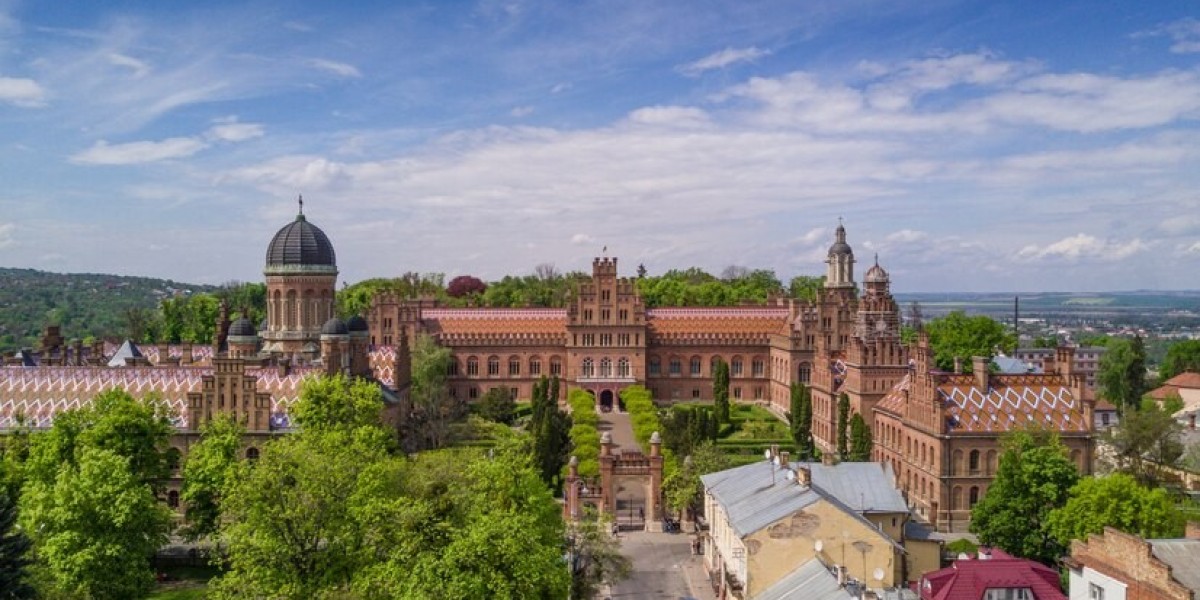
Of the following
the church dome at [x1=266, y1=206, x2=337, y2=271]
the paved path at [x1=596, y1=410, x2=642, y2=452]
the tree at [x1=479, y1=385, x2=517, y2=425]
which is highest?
the church dome at [x1=266, y1=206, x2=337, y2=271]

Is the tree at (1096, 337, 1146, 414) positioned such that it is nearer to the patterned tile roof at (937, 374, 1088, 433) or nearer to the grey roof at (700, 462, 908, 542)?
the patterned tile roof at (937, 374, 1088, 433)

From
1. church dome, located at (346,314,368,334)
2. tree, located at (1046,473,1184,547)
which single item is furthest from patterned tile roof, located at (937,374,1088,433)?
church dome, located at (346,314,368,334)

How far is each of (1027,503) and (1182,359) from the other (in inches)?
4283

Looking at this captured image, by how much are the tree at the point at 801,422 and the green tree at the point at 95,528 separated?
55637 millimetres

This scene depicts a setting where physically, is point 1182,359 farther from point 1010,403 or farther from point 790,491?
point 790,491

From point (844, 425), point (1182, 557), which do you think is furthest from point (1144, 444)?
point (1182, 557)

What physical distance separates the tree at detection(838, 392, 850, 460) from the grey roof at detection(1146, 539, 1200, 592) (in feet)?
138

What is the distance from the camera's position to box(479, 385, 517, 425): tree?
99.8 m

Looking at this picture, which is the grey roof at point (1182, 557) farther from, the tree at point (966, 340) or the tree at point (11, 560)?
the tree at point (966, 340)

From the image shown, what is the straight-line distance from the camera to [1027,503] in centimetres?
5544

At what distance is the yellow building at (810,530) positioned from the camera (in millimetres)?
42719

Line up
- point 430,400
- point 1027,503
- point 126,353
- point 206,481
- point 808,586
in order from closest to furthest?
1. point 808,586
2. point 206,481
3. point 1027,503
4. point 430,400
5. point 126,353

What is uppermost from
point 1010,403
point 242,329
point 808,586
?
point 242,329

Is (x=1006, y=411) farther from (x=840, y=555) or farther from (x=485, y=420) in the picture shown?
(x=485, y=420)
